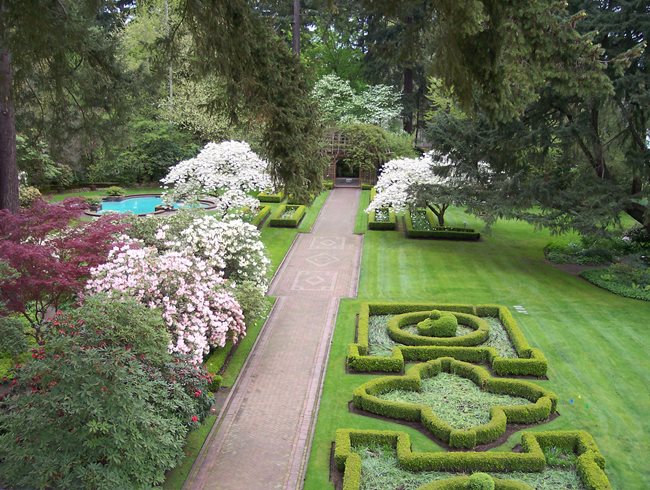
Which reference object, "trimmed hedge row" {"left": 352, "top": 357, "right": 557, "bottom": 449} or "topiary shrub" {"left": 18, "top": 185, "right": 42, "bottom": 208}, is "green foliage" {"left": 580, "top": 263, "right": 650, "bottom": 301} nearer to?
"trimmed hedge row" {"left": 352, "top": 357, "right": 557, "bottom": 449}

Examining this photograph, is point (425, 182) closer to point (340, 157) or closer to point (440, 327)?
point (440, 327)

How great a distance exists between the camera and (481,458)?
10641mm

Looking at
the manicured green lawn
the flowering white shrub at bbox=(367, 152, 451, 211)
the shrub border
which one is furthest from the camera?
the flowering white shrub at bbox=(367, 152, 451, 211)

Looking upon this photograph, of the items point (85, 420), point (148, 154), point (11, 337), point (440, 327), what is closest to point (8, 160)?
point (11, 337)

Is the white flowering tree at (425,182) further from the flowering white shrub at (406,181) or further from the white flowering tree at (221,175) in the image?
the white flowering tree at (221,175)

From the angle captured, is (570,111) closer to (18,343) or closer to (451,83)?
(451,83)

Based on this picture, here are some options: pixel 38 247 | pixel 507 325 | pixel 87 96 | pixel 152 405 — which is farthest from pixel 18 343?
pixel 507 325

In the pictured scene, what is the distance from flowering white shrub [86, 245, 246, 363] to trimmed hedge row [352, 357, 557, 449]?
3589mm

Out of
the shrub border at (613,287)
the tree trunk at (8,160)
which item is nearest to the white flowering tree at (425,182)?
the shrub border at (613,287)

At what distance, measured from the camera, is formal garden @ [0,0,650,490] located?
8.34 metres

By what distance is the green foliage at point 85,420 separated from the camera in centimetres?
823

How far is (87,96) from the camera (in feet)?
50.4

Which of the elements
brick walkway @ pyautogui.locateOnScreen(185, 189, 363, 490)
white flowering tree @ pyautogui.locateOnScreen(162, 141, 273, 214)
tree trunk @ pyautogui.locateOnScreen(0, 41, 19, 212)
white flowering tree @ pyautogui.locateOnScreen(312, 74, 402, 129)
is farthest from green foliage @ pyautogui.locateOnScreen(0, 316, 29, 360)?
white flowering tree @ pyautogui.locateOnScreen(312, 74, 402, 129)

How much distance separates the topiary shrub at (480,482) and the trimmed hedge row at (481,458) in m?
0.47
